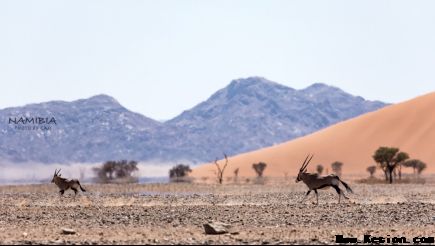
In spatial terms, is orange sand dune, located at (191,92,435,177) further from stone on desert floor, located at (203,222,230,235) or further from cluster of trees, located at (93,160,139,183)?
stone on desert floor, located at (203,222,230,235)

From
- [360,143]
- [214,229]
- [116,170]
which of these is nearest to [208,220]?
[214,229]

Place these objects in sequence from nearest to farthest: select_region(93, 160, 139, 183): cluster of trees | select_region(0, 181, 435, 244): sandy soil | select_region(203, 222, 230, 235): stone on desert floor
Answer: select_region(0, 181, 435, 244): sandy soil < select_region(203, 222, 230, 235): stone on desert floor < select_region(93, 160, 139, 183): cluster of trees

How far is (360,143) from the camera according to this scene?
121 meters

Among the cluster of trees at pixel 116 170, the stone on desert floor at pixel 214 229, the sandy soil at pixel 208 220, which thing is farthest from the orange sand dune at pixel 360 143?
the stone on desert floor at pixel 214 229

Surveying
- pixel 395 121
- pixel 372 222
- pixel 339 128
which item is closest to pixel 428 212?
pixel 372 222

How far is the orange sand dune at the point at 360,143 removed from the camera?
367 ft

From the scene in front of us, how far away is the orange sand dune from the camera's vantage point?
112 metres

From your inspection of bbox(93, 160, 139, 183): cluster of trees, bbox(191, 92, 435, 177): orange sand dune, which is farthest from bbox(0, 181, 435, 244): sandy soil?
bbox(191, 92, 435, 177): orange sand dune

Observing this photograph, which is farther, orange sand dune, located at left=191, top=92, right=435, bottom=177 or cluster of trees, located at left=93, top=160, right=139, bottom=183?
orange sand dune, located at left=191, top=92, right=435, bottom=177

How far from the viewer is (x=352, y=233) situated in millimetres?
17016

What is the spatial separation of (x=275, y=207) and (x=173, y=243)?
11171 millimetres

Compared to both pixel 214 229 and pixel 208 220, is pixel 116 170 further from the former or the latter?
pixel 214 229

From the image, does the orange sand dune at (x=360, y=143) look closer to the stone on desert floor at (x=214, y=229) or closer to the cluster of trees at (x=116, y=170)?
the cluster of trees at (x=116, y=170)

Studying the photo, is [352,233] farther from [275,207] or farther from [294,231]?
[275,207]
